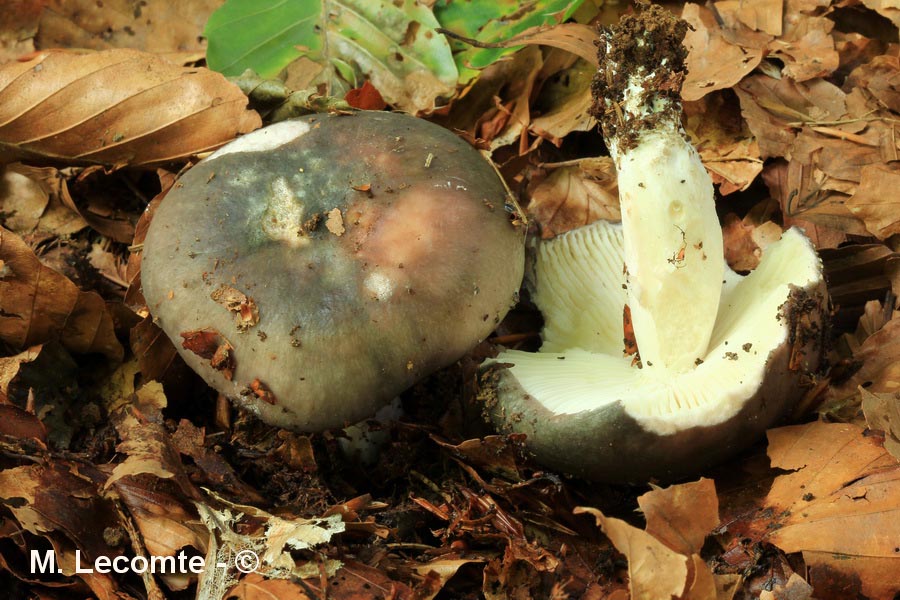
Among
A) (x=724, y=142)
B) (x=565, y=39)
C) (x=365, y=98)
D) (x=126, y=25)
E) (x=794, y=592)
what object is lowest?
(x=794, y=592)

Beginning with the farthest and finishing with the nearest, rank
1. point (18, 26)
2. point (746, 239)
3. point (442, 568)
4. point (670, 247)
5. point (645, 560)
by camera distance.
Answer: point (18, 26)
point (746, 239)
point (670, 247)
point (442, 568)
point (645, 560)

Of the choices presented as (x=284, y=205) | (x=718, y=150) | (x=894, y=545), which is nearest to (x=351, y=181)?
(x=284, y=205)

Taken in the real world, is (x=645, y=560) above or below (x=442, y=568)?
above

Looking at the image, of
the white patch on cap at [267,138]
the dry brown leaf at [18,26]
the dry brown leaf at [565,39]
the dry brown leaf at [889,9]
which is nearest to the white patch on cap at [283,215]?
the white patch on cap at [267,138]

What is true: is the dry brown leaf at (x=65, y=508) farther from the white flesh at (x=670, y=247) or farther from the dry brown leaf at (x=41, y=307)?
the white flesh at (x=670, y=247)

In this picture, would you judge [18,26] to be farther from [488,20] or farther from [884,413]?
[884,413]

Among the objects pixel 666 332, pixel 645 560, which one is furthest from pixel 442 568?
pixel 666 332

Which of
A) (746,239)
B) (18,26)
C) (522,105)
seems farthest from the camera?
(18,26)
